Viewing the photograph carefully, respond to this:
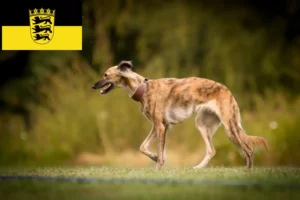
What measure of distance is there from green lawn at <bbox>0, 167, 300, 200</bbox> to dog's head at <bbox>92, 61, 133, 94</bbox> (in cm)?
93

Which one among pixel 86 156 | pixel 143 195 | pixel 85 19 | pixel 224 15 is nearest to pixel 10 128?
pixel 86 156

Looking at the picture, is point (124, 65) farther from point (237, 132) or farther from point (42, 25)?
point (237, 132)

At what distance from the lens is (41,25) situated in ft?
23.4

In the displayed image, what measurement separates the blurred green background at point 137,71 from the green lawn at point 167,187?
0.61 m

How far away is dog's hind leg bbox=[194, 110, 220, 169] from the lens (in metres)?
6.68

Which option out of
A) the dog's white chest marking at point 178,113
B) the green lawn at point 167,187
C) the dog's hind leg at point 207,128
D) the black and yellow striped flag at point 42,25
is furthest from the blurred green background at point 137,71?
the green lawn at point 167,187

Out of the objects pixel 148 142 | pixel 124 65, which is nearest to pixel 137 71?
pixel 124 65

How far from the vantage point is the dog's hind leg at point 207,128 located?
6677 millimetres

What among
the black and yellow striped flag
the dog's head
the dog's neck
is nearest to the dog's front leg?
the dog's neck

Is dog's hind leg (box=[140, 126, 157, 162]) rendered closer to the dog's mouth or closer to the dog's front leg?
the dog's front leg

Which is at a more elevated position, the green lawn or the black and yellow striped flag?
the black and yellow striped flag

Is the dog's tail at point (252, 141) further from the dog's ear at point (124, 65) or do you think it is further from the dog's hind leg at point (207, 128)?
the dog's ear at point (124, 65)

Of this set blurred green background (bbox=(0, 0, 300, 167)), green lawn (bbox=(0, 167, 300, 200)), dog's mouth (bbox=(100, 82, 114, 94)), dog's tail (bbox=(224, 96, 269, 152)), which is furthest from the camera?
blurred green background (bbox=(0, 0, 300, 167))

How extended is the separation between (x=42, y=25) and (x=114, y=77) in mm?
1104
